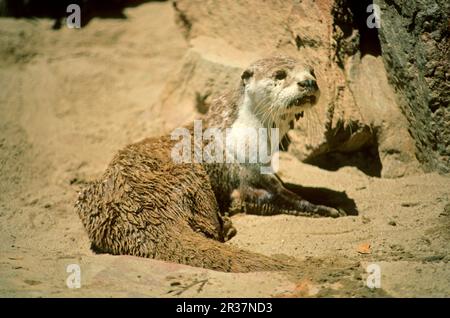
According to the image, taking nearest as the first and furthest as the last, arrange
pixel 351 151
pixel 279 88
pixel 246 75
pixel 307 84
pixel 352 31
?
pixel 307 84 < pixel 279 88 < pixel 246 75 < pixel 352 31 < pixel 351 151

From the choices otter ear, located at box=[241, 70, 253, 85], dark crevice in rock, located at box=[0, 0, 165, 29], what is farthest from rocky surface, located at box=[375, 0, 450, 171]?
dark crevice in rock, located at box=[0, 0, 165, 29]

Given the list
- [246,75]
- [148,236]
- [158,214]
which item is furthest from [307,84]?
[148,236]

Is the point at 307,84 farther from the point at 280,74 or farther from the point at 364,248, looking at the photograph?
the point at 364,248

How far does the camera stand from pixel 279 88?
4043 mm

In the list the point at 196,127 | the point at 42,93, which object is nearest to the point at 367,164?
the point at 196,127

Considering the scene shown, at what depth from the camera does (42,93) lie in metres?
5.68

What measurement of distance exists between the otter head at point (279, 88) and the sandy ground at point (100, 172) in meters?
0.72

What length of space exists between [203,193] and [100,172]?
1.34 meters

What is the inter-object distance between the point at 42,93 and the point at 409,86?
3.33 m

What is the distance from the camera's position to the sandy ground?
2951mm

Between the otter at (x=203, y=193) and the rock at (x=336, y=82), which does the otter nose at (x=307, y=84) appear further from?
the rock at (x=336, y=82)

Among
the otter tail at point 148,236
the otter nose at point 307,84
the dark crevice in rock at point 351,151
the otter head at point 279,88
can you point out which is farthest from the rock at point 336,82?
the otter tail at point 148,236

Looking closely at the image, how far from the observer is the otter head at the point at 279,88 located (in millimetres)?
3947
